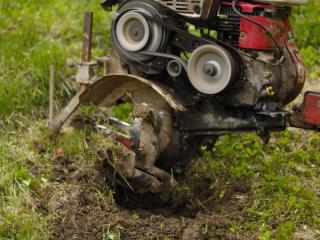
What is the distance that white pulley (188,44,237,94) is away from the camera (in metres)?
4.52

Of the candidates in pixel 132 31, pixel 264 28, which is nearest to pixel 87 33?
pixel 132 31

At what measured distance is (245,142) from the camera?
19.6 ft

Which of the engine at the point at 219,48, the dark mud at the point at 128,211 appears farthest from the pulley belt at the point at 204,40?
the dark mud at the point at 128,211

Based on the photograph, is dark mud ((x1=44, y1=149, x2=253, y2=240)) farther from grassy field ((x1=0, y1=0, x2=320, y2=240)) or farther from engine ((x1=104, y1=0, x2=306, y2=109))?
engine ((x1=104, y1=0, x2=306, y2=109))

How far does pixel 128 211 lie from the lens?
16.2ft

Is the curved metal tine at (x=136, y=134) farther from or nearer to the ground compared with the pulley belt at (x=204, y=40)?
nearer to the ground

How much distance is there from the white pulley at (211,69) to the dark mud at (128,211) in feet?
3.05

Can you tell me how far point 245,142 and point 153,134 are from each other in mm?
1341

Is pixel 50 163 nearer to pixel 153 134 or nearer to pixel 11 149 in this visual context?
pixel 11 149

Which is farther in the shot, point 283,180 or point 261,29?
point 283,180

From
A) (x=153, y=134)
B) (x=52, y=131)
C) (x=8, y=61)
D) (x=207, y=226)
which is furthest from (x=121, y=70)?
(x=8, y=61)

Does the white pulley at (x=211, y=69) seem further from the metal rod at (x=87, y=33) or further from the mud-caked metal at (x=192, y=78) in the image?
the metal rod at (x=87, y=33)

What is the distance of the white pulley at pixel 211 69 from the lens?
4516 mm

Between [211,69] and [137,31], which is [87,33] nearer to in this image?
[137,31]
